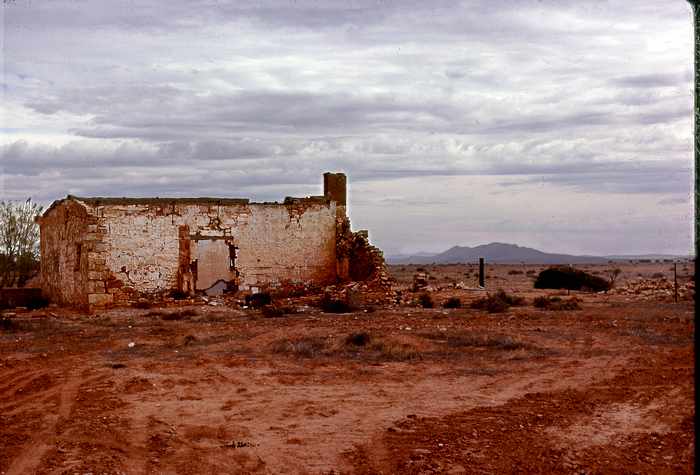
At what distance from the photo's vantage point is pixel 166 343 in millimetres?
15672

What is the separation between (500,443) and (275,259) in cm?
1794

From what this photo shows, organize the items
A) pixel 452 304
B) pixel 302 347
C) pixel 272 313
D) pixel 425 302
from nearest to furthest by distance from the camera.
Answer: pixel 302 347 < pixel 272 313 < pixel 452 304 < pixel 425 302

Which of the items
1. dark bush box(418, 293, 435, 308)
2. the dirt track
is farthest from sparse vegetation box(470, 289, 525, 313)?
the dirt track

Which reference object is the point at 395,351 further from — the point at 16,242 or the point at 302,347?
the point at 16,242

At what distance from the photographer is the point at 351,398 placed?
10375mm

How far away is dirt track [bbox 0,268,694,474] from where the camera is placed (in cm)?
775

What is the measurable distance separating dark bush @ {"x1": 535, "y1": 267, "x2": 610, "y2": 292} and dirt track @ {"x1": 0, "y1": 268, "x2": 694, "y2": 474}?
15.4 metres

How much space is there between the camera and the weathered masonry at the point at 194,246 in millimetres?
23219

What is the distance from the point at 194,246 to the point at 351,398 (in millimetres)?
14884

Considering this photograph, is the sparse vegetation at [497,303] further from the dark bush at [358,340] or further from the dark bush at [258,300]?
the dark bush at [358,340]

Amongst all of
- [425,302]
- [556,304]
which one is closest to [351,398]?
[425,302]

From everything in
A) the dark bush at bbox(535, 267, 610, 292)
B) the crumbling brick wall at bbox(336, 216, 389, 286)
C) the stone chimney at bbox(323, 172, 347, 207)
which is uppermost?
the stone chimney at bbox(323, 172, 347, 207)

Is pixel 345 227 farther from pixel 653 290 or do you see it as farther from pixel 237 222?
pixel 653 290

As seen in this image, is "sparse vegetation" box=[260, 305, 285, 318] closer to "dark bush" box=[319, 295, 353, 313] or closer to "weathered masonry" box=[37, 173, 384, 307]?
"dark bush" box=[319, 295, 353, 313]
